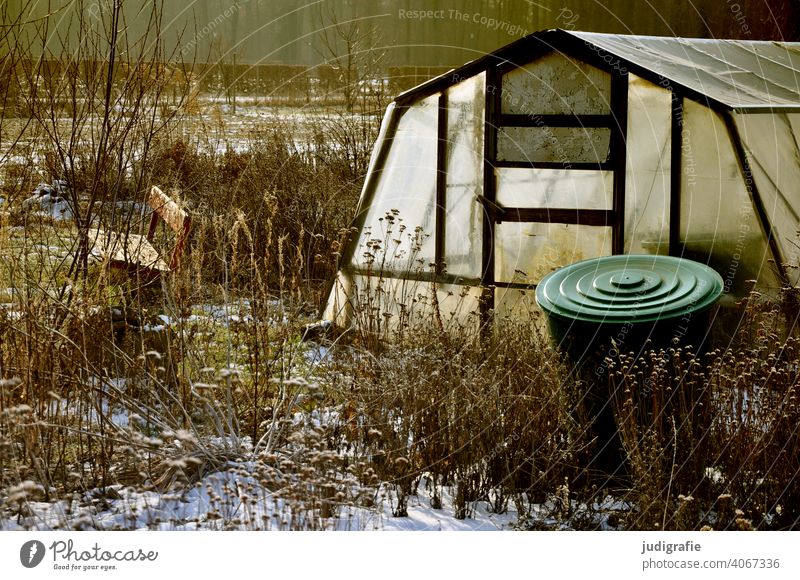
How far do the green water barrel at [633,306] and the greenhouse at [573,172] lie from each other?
1117 mm

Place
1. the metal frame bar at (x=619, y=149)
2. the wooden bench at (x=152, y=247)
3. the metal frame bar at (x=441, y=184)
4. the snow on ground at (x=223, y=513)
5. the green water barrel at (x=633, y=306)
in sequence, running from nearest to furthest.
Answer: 1. the snow on ground at (x=223, y=513)
2. the green water barrel at (x=633, y=306)
3. the wooden bench at (x=152, y=247)
4. the metal frame bar at (x=619, y=149)
5. the metal frame bar at (x=441, y=184)

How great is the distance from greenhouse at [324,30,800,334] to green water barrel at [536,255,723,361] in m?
1.12

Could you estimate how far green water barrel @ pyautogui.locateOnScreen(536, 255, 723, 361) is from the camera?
170 inches

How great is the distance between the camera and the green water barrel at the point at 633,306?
4.33m

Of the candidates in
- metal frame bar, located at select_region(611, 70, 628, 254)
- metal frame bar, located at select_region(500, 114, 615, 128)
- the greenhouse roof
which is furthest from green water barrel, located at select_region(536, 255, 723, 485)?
metal frame bar, located at select_region(500, 114, 615, 128)

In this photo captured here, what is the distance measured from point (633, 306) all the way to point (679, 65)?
2.46 meters

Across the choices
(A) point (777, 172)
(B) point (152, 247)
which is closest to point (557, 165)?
(A) point (777, 172)

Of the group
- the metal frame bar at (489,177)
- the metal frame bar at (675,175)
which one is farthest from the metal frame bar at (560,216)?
the metal frame bar at (675,175)

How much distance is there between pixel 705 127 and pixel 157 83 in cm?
312

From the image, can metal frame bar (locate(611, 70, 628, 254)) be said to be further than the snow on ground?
Yes

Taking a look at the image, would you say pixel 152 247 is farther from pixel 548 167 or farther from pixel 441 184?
pixel 548 167

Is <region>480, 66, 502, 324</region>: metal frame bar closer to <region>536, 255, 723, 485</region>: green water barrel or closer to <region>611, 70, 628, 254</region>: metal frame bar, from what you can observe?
<region>611, 70, 628, 254</region>: metal frame bar

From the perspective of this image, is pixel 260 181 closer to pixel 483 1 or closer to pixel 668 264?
pixel 483 1

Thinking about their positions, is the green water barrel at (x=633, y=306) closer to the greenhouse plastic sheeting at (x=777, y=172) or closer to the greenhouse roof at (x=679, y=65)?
the greenhouse plastic sheeting at (x=777, y=172)
